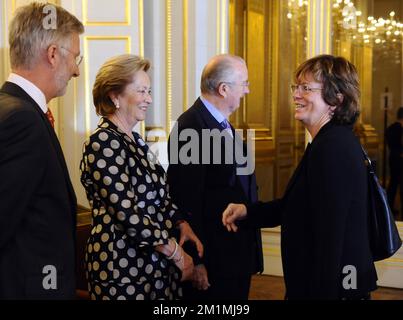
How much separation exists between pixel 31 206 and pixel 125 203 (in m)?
0.57

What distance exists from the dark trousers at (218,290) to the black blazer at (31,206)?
111 cm

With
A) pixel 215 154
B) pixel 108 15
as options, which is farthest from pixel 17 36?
pixel 108 15

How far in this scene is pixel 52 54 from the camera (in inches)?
67.1

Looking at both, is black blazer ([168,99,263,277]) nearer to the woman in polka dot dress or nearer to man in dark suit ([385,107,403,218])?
the woman in polka dot dress

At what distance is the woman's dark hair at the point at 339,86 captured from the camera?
6.66 ft

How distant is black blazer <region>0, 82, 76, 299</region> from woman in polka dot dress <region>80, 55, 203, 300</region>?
0.46 metres

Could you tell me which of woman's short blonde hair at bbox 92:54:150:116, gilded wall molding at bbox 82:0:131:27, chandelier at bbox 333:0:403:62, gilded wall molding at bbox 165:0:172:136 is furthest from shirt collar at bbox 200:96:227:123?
chandelier at bbox 333:0:403:62

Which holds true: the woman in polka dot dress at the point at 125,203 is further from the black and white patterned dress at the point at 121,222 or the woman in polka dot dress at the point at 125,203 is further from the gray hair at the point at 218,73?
the gray hair at the point at 218,73

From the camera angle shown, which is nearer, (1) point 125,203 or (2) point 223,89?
(1) point 125,203

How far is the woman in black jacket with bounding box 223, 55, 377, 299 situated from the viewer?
6.09 ft

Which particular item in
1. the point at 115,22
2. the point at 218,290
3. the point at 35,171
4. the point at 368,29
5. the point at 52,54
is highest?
the point at 368,29

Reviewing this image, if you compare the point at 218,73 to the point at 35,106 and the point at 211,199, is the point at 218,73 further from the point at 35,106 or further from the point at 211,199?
the point at 35,106

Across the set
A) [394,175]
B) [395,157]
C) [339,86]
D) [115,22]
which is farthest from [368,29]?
[339,86]

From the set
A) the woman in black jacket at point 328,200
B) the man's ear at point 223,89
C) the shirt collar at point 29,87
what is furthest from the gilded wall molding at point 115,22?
the shirt collar at point 29,87
